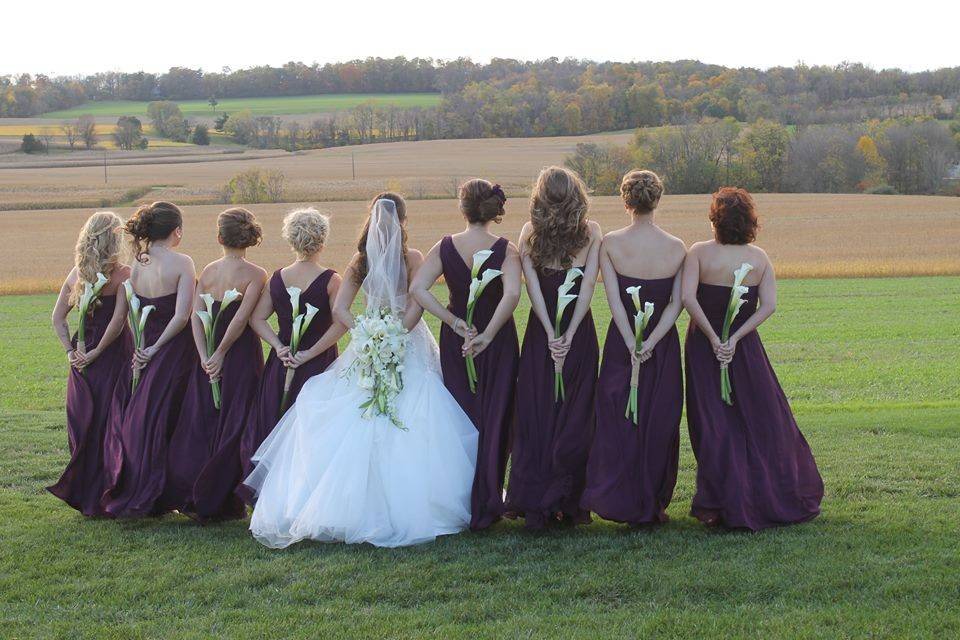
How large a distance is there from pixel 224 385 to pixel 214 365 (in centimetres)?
18

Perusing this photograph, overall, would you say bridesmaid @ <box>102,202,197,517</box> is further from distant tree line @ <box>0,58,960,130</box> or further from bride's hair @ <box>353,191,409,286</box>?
distant tree line @ <box>0,58,960,130</box>

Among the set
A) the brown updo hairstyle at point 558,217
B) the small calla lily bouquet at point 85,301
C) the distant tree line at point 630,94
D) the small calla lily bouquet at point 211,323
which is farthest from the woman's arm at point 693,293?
the distant tree line at point 630,94

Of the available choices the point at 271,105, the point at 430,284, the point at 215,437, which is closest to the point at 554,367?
the point at 430,284

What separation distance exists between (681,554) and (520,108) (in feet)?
264

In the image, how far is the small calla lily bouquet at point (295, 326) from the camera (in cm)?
740

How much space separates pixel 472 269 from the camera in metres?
7.07

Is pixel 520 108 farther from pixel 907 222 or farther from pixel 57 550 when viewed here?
pixel 57 550

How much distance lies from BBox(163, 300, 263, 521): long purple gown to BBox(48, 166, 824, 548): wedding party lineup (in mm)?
16

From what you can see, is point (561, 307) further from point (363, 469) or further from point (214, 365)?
point (214, 365)

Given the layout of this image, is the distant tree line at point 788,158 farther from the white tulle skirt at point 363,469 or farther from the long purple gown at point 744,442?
the white tulle skirt at point 363,469

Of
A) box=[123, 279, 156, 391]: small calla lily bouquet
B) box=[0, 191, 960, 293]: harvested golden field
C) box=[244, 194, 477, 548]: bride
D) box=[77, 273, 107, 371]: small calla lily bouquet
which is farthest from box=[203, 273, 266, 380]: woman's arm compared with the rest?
box=[0, 191, 960, 293]: harvested golden field

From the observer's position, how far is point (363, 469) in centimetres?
674

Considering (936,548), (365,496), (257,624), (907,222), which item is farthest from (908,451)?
(907,222)

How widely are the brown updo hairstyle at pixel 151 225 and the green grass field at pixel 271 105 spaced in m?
89.8
